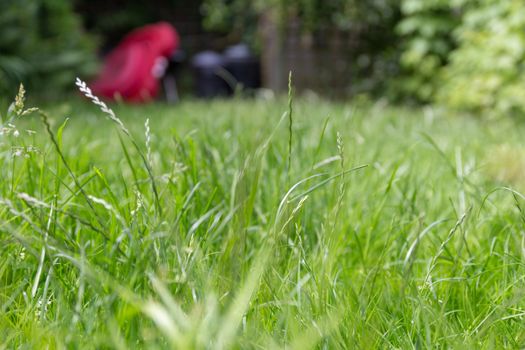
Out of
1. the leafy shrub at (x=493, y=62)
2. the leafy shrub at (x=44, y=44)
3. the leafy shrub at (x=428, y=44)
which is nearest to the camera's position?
the leafy shrub at (x=493, y=62)

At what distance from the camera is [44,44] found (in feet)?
17.0

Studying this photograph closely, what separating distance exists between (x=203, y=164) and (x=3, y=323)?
28.8 inches

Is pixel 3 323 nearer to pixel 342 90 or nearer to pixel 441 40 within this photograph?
pixel 441 40

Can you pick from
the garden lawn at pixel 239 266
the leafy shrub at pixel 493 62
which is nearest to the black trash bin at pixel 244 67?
the leafy shrub at pixel 493 62

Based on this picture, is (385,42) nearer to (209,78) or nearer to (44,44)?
(209,78)

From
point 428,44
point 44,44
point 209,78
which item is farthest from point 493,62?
point 209,78

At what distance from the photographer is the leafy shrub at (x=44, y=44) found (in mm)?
4586

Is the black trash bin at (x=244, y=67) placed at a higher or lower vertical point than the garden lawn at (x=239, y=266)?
lower

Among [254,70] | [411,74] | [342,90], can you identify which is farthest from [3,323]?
[254,70]

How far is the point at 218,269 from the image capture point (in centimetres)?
75

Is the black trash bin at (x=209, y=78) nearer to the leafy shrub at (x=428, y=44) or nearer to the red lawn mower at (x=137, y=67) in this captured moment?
the red lawn mower at (x=137, y=67)

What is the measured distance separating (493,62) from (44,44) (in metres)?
3.45

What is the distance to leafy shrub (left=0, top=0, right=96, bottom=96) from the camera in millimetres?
4586

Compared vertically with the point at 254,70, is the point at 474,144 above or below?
above
